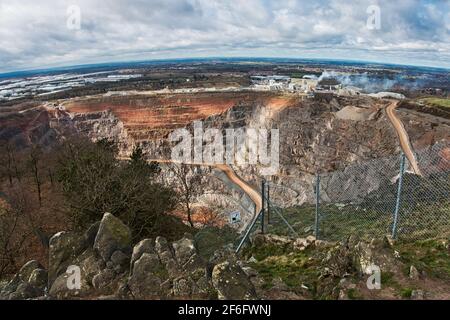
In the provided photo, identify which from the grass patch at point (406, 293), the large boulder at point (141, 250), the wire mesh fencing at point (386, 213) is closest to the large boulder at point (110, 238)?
the large boulder at point (141, 250)

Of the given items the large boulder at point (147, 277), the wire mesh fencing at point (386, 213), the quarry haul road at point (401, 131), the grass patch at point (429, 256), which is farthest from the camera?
the quarry haul road at point (401, 131)

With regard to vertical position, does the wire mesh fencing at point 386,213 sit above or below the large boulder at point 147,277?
below

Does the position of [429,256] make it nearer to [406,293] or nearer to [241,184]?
[406,293]

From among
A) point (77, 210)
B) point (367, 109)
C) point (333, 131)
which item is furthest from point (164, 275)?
point (367, 109)

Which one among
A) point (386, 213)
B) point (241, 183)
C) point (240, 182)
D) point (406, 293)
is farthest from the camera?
point (240, 182)

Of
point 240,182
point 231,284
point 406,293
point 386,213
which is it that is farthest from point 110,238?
point 240,182

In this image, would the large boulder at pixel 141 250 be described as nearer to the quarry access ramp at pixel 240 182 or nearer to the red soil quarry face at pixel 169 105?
the quarry access ramp at pixel 240 182
